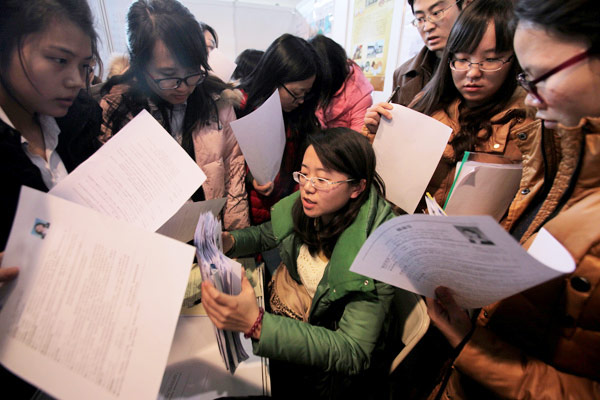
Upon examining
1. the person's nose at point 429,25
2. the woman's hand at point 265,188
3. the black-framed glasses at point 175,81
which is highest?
the person's nose at point 429,25

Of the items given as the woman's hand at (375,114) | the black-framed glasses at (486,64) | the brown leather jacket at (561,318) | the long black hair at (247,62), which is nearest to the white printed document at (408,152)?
the woman's hand at (375,114)

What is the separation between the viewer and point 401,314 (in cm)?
95

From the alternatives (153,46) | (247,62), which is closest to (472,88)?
(153,46)

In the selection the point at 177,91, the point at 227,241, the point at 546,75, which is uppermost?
the point at 546,75

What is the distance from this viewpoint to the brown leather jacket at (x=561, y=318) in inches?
19.0

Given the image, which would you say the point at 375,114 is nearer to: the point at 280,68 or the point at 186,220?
the point at 280,68

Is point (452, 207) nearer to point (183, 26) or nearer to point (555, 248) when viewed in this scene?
point (555, 248)

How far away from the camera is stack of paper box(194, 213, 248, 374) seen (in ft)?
1.91

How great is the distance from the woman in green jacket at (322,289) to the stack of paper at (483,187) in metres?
0.23

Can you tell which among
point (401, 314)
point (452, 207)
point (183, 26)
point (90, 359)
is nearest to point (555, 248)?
point (452, 207)

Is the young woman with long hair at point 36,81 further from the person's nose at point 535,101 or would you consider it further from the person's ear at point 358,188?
the person's nose at point 535,101

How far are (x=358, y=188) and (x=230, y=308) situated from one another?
0.60 metres

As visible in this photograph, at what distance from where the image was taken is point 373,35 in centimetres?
274

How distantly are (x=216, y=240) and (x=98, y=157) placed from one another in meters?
0.31
